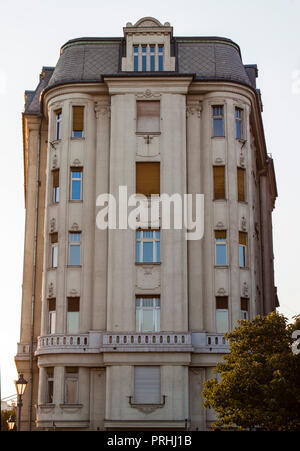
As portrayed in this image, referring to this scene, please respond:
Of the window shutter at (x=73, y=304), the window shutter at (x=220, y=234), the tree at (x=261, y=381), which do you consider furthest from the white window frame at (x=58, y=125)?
the tree at (x=261, y=381)

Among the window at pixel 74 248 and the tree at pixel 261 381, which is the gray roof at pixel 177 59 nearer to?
the window at pixel 74 248

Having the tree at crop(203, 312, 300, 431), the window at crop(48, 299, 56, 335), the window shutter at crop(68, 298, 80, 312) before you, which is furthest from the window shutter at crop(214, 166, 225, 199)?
the tree at crop(203, 312, 300, 431)

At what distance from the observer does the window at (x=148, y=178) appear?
4322 cm

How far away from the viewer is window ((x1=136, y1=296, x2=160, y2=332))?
41.4 meters

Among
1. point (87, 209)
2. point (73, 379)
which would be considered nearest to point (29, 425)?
point (73, 379)

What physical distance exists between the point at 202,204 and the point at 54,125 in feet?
33.0

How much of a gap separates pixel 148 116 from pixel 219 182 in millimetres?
5548

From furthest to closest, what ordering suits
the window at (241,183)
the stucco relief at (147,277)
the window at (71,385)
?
the window at (241,183), the stucco relief at (147,277), the window at (71,385)

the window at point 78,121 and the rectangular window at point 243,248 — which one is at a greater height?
the window at point 78,121

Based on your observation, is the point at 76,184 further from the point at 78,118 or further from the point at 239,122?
the point at 239,122

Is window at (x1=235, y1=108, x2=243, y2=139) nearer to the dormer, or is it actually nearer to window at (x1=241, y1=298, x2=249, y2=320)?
the dormer

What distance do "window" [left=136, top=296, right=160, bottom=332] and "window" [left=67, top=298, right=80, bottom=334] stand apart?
3.46m

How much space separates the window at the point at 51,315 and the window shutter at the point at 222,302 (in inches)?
355
